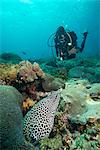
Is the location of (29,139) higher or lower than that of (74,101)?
lower

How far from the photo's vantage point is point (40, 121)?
434cm

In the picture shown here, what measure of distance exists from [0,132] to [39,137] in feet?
3.03

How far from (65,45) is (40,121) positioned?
12.5 feet

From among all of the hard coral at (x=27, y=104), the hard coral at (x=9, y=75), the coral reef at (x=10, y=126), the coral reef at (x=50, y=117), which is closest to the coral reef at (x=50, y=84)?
the coral reef at (x=50, y=117)

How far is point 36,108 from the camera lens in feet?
15.2

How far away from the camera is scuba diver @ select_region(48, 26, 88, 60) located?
296 inches

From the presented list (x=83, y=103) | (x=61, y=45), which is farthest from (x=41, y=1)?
(x=83, y=103)

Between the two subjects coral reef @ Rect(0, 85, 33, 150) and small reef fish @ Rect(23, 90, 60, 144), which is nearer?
coral reef @ Rect(0, 85, 33, 150)

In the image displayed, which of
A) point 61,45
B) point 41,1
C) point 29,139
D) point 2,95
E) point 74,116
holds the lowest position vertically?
point 29,139

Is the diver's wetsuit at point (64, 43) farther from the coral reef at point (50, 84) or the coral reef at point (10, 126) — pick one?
the coral reef at point (10, 126)

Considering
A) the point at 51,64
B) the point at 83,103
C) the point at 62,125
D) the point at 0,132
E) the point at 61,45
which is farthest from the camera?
the point at 51,64

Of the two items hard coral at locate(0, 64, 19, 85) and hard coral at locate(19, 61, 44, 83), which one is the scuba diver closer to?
hard coral at locate(19, 61, 44, 83)

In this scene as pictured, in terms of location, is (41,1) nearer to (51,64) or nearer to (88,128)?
(51,64)

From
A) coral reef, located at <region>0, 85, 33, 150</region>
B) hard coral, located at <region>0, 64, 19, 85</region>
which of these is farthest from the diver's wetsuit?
coral reef, located at <region>0, 85, 33, 150</region>
